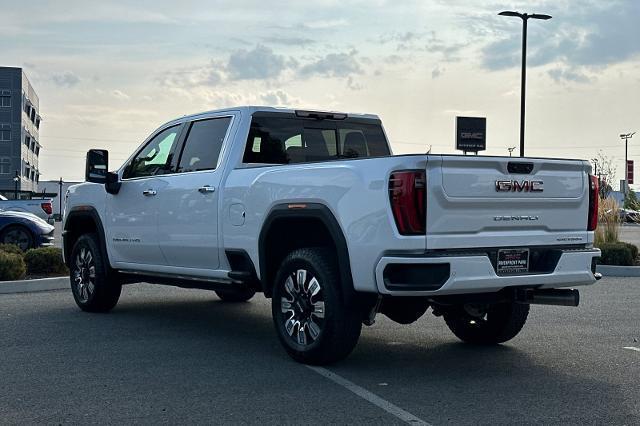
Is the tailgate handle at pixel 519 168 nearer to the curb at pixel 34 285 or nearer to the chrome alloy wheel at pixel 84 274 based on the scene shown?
the chrome alloy wheel at pixel 84 274

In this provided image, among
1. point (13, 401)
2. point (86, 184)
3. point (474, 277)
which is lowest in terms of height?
point (13, 401)

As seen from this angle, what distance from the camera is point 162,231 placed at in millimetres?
8664

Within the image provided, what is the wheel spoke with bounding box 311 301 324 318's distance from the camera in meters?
6.64

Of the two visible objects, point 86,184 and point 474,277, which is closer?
point 474,277

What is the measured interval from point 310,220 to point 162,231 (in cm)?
230

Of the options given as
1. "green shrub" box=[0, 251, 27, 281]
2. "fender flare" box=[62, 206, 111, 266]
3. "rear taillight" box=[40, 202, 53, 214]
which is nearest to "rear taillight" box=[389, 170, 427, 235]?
"fender flare" box=[62, 206, 111, 266]

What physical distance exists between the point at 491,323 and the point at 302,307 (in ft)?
6.30

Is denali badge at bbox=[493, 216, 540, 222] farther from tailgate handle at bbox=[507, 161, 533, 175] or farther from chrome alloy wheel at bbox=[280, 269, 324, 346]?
chrome alloy wheel at bbox=[280, 269, 324, 346]

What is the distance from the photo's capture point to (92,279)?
32.3 ft

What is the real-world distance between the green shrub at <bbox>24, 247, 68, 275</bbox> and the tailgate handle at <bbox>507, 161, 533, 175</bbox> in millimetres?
8749

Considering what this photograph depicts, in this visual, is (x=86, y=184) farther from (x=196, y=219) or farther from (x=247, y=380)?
(x=247, y=380)

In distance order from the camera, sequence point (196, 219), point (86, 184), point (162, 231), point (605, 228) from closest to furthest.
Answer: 1. point (196, 219)
2. point (162, 231)
3. point (86, 184)
4. point (605, 228)

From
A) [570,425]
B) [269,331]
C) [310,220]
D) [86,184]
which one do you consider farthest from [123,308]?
[570,425]

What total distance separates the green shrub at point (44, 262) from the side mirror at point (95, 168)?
4208mm
